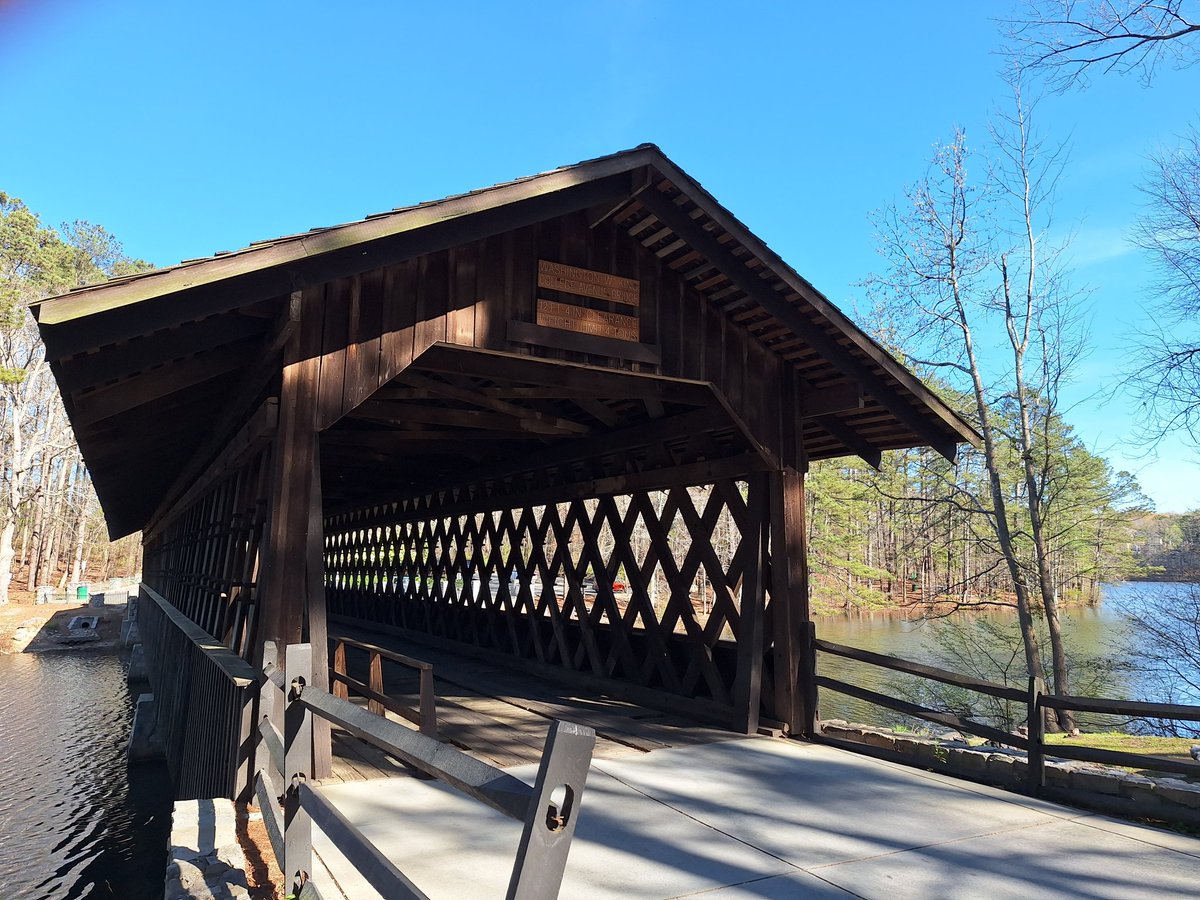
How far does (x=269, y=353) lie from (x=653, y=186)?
3000 millimetres

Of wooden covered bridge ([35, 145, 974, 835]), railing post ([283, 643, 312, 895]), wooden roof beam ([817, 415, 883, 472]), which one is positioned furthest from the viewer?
wooden roof beam ([817, 415, 883, 472])

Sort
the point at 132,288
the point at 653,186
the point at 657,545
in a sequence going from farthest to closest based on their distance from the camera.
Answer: the point at 657,545 < the point at 653,186 < the point at 132,288

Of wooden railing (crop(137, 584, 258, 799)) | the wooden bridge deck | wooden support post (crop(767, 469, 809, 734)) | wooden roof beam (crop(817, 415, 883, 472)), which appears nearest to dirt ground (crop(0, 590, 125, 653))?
wooden railing (crop(137, 584, 258, 799))

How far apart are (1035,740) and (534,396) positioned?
4.64 meters

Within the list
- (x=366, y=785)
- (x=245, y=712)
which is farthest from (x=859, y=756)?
(x=245, y=712)

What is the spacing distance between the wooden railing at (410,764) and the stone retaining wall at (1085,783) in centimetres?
439

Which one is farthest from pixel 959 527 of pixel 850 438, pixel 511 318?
pixel 511 318

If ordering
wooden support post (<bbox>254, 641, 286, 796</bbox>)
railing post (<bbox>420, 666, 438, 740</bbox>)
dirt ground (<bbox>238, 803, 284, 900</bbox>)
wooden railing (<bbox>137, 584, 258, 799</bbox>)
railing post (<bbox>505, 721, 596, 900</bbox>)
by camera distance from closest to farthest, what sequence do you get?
railing post (<bbox>505, 721, 596, 900</bbox>)
dirt ground (<bbox>238, 803, 284, 900</bbox>)
wooden support post (<bbox>254, 641, 286, 796</bbox>)
wooden railing (<bbox>137, 584, 258, 799</bbox>)
railing post (<bbox>420, 666, 438, 740</bbox>)

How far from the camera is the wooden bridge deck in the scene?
5.62m

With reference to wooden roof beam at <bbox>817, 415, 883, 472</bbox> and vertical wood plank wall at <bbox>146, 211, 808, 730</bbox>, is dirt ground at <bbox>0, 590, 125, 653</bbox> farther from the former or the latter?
wooden roof beam at <bbox>817, 415, 883, 472</bbox>

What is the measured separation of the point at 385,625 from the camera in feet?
51.7

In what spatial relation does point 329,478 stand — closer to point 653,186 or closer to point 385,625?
point 385,625

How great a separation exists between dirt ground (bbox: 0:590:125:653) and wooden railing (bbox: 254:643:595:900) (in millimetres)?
23846

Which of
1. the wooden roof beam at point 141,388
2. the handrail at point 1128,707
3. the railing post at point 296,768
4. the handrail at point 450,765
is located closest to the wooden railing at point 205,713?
the railing post at point 296,768
